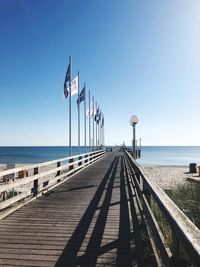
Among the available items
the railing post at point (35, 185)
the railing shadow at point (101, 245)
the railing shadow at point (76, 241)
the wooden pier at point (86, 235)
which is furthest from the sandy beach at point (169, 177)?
the railing shadow at point (101, 245)

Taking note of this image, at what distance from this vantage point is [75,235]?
523cm

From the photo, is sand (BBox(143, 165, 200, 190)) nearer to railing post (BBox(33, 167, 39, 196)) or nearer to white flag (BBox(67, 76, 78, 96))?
white flag (BBox(67, 76, 78, 96))

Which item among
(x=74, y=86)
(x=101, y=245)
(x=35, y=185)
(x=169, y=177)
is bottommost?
(x=169, y=177)

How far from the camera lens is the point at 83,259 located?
418 centimetres

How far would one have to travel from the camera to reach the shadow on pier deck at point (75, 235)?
4.19m

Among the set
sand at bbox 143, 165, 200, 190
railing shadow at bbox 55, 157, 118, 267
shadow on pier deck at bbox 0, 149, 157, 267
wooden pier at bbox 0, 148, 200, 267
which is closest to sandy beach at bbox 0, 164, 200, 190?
sand at bbox 143, 165, 200, 190

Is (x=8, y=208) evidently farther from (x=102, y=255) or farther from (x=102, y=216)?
(x=102, y=255)

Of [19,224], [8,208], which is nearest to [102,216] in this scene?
[19,224]

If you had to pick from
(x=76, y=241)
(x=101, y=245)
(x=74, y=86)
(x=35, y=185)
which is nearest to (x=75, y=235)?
(x=76, y=241)

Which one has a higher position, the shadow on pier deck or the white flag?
the white flag

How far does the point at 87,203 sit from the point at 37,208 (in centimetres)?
137

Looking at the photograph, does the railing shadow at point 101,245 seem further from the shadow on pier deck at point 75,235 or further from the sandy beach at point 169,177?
the sandy beach at point 169,177

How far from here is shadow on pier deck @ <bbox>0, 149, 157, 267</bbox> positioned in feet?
13.8

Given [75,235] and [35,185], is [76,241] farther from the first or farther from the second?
[35,185]
